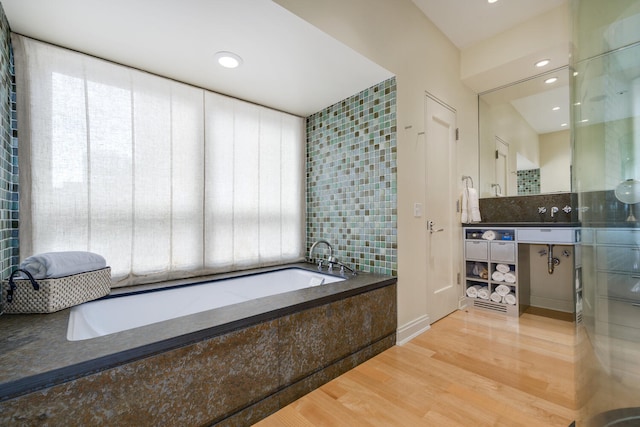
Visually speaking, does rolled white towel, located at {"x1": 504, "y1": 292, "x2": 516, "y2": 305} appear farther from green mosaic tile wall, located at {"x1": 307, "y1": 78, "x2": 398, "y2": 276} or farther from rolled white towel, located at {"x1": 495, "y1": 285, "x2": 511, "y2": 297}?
green mosaic tile wall, located at {"x1": 307, "y1": 78, "x2": 398, "y2": 276}

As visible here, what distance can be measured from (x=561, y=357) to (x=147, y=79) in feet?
11.3

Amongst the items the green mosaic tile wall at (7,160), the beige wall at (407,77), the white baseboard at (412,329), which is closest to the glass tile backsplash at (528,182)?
the beige wall at (407,77)

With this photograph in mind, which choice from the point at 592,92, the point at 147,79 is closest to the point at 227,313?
the point at 147,79

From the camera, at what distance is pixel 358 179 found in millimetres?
2311

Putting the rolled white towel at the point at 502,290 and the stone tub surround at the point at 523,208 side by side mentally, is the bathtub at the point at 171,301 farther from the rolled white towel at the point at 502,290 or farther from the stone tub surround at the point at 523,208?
the stone tub surround at the point at 523,208

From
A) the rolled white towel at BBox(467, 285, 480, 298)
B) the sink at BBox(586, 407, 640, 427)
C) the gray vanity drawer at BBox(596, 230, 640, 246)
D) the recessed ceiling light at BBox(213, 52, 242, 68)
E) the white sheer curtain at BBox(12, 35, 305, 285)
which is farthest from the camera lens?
the rolled white towel at BBox(467, 285, 480, 298)

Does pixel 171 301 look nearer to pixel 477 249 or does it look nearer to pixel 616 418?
pixel 616 418

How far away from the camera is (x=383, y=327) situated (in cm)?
194

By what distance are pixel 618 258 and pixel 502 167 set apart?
214 centimetres

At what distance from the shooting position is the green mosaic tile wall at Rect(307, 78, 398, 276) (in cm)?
210

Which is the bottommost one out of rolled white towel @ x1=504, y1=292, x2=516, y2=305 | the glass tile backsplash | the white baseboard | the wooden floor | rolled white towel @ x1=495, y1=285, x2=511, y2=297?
the wooden floor

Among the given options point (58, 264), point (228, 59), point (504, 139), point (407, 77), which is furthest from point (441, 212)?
point (58, 264)

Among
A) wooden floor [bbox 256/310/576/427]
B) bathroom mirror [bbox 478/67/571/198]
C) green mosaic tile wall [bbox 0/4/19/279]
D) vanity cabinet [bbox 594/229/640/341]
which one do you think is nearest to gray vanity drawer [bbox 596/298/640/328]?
vanity cabinet [bbox 594/229/640/341]

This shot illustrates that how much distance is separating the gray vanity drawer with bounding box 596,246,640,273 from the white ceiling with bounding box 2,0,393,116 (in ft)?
5.41
